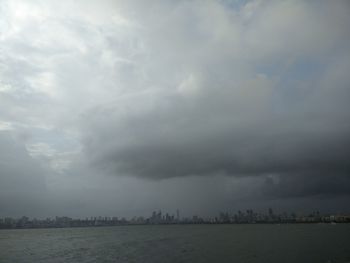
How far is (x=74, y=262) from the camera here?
84.2 metres

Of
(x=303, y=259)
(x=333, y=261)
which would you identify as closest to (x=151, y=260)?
(x=303, y=259)

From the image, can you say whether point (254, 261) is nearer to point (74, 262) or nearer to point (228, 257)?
point (228, 257)

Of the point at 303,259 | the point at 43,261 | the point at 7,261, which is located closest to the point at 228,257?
the point at 303,259

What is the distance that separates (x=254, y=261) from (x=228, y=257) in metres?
10.8

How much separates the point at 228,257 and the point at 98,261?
35507 mm

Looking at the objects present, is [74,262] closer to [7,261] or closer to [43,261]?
[43,261]

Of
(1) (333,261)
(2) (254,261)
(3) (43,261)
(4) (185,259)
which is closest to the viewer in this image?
(1) (333,261)

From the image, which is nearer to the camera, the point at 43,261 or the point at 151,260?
the point at 151,260

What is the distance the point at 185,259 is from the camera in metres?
81.9

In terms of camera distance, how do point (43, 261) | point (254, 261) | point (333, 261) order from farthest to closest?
point (43, 261)
point (254, 261)
point (333, 261)

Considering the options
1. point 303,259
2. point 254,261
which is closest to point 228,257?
point 254,261

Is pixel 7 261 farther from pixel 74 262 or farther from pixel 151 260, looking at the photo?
pixel 151 260

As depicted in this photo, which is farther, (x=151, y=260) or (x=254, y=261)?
(x=151, y=260)

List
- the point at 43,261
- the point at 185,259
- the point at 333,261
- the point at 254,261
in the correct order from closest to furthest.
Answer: the point at 333,261, the point at 254,261, the point at 185,259, the point at 43,261
